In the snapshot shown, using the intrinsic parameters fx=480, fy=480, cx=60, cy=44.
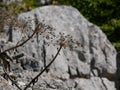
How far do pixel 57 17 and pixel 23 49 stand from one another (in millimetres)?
1697

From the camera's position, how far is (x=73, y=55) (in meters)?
11.4

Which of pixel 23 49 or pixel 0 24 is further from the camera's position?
pixel 23 49

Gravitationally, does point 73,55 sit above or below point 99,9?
below

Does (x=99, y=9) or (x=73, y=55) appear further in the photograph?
(x=99, y=9)

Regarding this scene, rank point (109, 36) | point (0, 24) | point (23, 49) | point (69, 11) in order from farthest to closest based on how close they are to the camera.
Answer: point (109, 36)
point (69, 11)
point (23, 49)
point (0, 24)

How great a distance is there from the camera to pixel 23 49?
10.8 m

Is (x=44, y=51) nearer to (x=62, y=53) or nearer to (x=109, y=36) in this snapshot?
(x=62, y=53)

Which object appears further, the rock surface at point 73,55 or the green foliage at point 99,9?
the green foliage at point 99,9

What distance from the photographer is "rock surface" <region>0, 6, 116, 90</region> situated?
34.5 ft

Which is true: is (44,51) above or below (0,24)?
below

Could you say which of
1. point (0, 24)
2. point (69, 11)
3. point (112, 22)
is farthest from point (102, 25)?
point (0, 24)

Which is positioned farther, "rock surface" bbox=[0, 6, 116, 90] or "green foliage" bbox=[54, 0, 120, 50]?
"green foliage" bbox=[54, 0, 120, 50]

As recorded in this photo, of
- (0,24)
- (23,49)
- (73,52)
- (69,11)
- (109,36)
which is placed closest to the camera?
(0,24)

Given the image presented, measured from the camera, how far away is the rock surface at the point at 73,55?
34.5 feet
